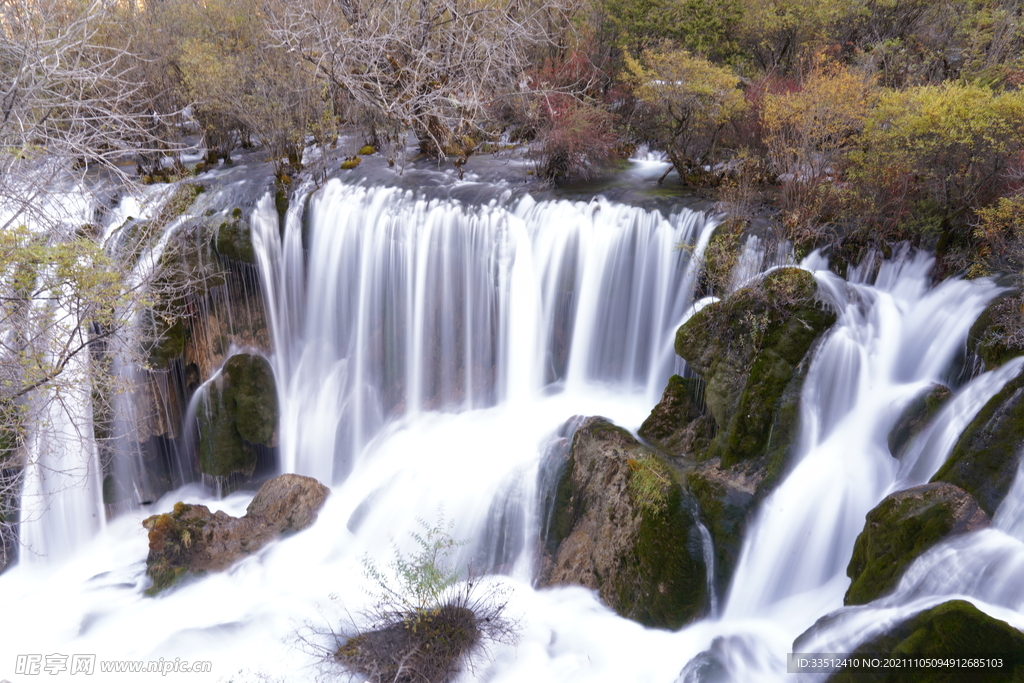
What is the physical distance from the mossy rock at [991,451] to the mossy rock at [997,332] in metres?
0.47

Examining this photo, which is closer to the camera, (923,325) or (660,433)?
(923,325)

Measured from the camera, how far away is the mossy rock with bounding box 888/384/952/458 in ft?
19.7

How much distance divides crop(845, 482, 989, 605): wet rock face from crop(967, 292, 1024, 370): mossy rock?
5.21ft

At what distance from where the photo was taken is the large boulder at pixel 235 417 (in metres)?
10.6

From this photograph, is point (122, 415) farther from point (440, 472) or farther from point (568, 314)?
point (568, 314)

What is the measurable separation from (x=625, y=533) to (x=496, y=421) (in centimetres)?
343

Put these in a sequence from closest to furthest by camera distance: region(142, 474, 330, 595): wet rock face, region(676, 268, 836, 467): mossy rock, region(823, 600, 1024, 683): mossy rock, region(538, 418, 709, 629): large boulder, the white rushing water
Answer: region(823, 600, 1024, 683): mossy rock < the white rushing water < region(538, 418, 709, 629): large boulder < region(676, 268, 836, 467): mossy rock < region(142, 474, 330, 595): wet rock face

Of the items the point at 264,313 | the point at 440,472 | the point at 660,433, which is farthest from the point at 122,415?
the point at 660,433

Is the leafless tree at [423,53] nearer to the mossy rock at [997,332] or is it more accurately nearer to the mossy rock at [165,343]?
the mossy rock at [165,343]

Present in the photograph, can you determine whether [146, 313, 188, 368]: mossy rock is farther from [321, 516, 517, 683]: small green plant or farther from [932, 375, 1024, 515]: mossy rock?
[932, 375, 1024, 515]: mossy rock

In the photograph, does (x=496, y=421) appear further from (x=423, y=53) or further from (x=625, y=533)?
(x=423, y=53)

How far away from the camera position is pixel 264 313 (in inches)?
433

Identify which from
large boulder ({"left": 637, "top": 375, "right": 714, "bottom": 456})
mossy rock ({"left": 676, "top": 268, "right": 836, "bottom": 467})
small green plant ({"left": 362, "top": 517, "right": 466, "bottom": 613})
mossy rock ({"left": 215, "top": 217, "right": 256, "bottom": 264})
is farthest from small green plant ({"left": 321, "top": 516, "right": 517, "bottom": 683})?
mossy rock ({"left": 215, "top": 217, "right": 256, "bottom": 264})

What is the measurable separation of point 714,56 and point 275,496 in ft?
40.5
